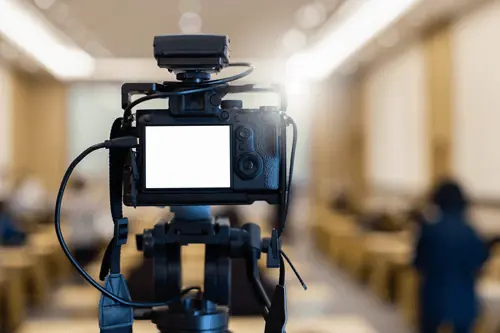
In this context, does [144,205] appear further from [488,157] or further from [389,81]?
[389,81]

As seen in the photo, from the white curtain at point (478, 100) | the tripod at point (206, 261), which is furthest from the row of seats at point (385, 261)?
the tripod at point (206, 261)

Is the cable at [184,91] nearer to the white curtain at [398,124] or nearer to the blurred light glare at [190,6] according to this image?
the blurred light glare at [190,6]

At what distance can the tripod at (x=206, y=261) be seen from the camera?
1440 millimetres

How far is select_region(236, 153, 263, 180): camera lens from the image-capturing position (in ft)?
4.30

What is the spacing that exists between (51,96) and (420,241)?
453 inches

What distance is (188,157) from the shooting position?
1.30 metres

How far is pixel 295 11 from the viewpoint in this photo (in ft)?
27.7

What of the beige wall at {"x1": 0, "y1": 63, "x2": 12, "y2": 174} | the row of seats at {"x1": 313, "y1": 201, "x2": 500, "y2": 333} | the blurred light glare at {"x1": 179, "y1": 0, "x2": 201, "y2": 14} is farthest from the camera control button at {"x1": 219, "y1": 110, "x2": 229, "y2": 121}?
the beige wall at {"x1": 0, "y1": 63, "x2": 12, "y2": 174}

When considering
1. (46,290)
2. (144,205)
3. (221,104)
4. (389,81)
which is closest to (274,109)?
(221,104)

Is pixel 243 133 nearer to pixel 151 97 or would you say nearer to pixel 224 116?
pixel 224 116

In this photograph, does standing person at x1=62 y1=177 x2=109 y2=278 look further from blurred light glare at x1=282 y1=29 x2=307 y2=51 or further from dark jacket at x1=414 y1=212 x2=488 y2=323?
blurred light glare at x1=282 y1=29 x2=307 y2=51

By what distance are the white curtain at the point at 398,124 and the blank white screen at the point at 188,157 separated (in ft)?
32.1

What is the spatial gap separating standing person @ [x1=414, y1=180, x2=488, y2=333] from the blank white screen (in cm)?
362

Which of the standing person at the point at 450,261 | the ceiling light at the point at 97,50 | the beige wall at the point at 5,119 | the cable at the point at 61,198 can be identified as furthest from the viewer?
the beige wall at the point at 5,119
